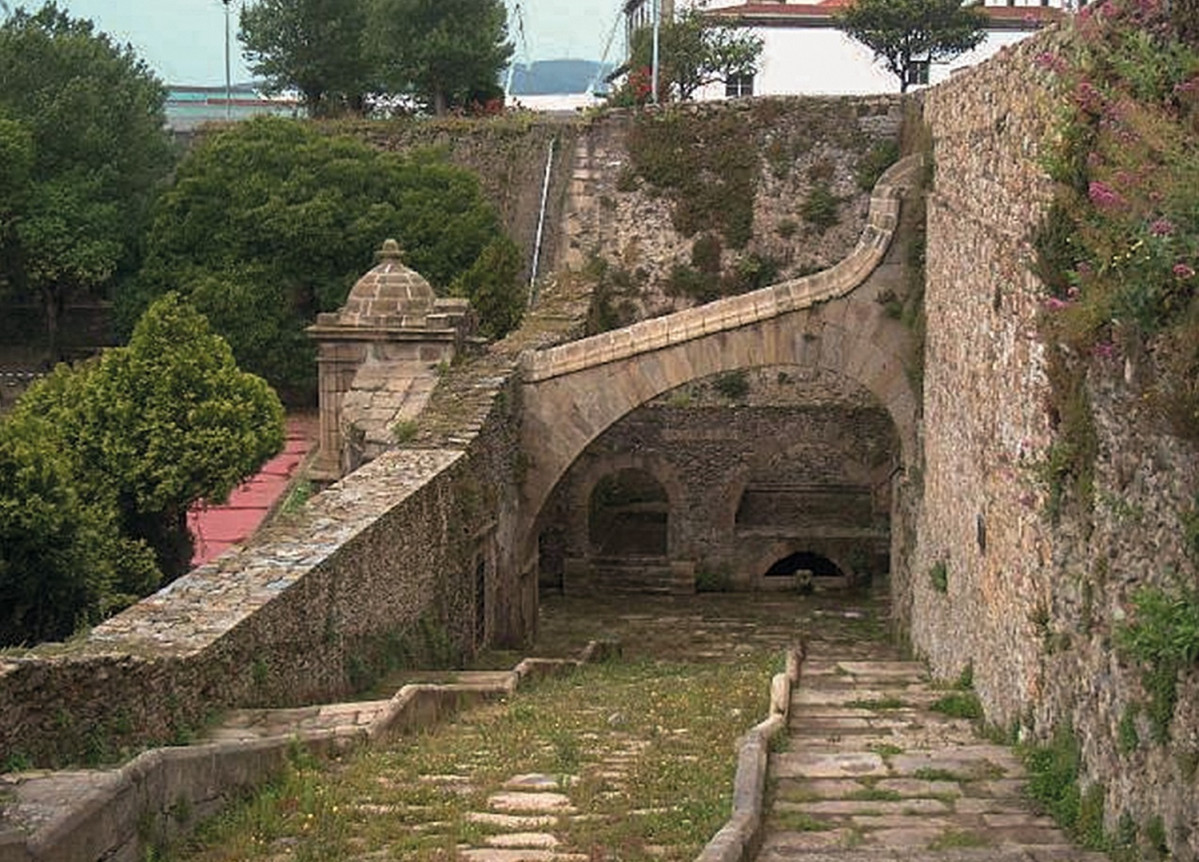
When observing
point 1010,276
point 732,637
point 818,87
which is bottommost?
point 732,637

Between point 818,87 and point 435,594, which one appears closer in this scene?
point 435,594

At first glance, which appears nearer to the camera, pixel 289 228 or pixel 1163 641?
pixel 1163 641

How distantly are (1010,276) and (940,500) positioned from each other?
4.75 meters

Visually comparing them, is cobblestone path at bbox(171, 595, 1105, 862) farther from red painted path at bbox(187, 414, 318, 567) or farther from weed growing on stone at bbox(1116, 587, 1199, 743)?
red painted path at bbox(187, 414, 318, 567)

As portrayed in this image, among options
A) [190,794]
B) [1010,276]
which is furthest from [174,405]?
[190,794]

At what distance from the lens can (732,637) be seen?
2473cm

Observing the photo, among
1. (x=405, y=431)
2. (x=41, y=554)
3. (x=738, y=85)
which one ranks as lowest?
(x=41, y=554)

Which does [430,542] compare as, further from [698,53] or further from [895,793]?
[698,53]

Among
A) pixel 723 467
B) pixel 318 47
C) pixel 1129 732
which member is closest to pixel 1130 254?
pixel 1129 732

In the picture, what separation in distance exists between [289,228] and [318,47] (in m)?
10.2

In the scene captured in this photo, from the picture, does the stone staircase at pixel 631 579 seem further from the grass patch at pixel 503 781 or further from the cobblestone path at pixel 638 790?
the grass patch at pixel 503 781

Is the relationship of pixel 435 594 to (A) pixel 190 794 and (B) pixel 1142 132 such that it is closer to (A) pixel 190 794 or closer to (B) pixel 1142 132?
(A) pixel 190 794

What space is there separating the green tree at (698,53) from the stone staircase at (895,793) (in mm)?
26365

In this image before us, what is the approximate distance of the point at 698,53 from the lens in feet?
130
